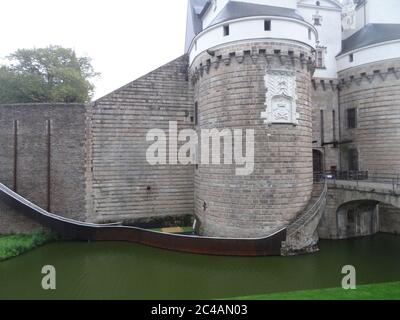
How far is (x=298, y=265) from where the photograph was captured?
1123cm

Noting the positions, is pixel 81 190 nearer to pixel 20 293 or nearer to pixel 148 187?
pixel 148 187

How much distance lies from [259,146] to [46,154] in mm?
11602

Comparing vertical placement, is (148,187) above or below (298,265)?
above

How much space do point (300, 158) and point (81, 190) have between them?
38.3 feet

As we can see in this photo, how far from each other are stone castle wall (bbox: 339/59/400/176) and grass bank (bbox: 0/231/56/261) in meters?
18.4

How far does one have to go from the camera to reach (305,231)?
41.0ft

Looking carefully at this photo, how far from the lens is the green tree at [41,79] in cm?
2264

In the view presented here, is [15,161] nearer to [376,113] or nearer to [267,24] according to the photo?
[267,24]

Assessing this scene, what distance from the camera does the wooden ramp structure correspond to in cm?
1205

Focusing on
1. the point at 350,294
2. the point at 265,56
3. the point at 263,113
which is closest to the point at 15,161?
the point at 263,113

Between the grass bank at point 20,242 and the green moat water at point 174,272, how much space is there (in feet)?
1.42

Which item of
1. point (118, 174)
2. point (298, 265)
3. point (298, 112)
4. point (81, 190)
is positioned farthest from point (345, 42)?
point (81, 190)

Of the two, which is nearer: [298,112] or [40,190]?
[298,112]

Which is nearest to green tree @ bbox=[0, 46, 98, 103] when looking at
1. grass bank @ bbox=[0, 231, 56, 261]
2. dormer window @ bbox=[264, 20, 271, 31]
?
grass bank @ bbox=[0, 231, 56, 261]
